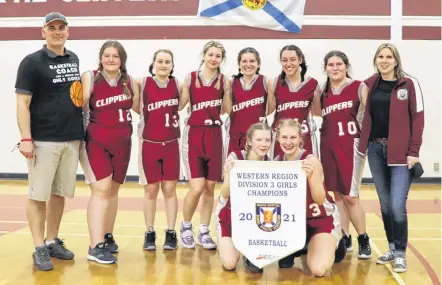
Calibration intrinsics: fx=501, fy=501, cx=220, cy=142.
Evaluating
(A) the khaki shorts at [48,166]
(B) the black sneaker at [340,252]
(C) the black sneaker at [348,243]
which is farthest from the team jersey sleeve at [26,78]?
(C) the black sneaker at [348,243]

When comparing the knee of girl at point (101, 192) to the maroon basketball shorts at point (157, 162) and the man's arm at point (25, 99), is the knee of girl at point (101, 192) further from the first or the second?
the man's arm at point (25, 99)

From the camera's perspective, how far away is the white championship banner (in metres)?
3.58

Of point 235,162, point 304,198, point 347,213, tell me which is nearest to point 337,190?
point 347,213

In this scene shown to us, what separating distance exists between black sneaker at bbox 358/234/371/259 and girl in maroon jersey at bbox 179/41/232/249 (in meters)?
1.26

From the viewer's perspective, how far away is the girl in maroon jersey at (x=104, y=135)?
394 cm

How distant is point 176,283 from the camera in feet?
11.3

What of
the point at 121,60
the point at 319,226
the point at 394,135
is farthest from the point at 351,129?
the point at 121,60

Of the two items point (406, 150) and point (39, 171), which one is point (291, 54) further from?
point (39, 171)

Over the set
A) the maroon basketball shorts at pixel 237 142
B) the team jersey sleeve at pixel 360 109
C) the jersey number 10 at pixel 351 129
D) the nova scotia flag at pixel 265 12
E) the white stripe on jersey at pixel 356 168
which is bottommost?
the white stripe on jersey at pixel 356 168

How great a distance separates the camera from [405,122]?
3.69m

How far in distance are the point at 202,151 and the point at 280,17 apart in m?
5.00

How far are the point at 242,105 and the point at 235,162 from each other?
883 millimetres

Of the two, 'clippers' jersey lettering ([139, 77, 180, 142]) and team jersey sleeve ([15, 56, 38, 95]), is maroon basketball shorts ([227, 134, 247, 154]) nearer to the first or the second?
'clippers' jersey lettering ([139, 77, 180, 142])

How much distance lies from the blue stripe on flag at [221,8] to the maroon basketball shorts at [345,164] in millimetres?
5211
